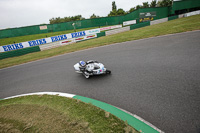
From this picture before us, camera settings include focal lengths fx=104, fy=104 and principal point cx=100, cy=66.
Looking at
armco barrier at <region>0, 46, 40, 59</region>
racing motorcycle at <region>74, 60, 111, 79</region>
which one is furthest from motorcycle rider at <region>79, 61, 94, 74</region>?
armco barrier at <region>0, 46, 40, 59</region>

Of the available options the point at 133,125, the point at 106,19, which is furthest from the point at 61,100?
the point at 106,19

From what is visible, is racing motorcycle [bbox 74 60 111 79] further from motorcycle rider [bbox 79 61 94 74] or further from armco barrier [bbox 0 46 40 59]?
armco barrier [bbox 0 46 40 59]

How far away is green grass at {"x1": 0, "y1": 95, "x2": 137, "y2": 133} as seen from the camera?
3.02 meters

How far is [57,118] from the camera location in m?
3.47

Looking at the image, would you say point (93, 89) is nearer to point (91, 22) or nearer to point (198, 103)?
point (198, 103)

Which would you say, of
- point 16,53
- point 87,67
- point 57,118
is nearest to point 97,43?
point 87,67

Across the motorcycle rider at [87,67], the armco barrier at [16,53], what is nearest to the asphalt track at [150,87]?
the motorcycle rider at [87,67]

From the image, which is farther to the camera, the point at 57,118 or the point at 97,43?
the point at 97,43

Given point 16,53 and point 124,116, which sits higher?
point 16,53

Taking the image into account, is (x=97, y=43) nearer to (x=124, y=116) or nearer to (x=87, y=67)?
(x=87, y=67)

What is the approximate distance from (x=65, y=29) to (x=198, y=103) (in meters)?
39.3

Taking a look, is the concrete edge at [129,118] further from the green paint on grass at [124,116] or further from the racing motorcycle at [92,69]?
the racing motorcycle at [92,69]

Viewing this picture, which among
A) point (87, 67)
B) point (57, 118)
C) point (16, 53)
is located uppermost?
point (16, 53)

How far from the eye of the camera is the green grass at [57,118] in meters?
3.02
